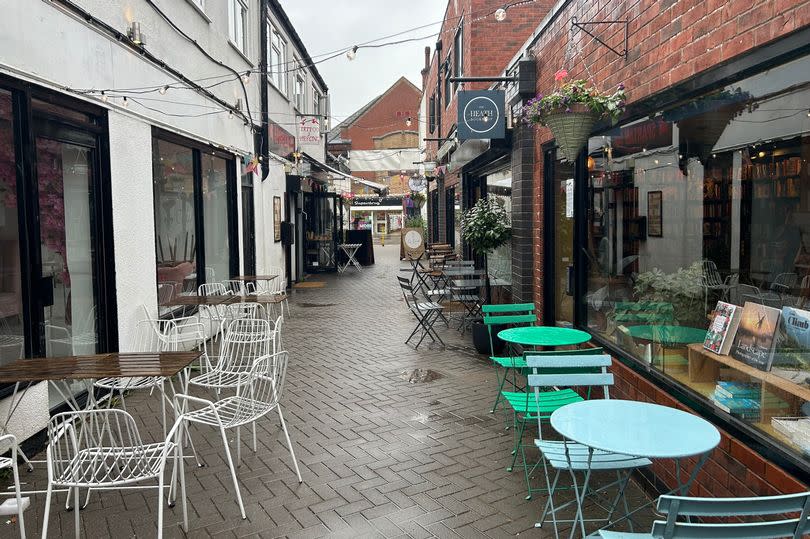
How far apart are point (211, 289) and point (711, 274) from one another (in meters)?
6.83

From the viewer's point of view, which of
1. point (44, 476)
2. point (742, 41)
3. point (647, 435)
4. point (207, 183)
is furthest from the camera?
point (207, 183)

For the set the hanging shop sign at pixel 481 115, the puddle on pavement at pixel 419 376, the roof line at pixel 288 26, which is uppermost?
the roof line at pixel 288 26

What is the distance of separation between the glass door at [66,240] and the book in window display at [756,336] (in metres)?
4.68

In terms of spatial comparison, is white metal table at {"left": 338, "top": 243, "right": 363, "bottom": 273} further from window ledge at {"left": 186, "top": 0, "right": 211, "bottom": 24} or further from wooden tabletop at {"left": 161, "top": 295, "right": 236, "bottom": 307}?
wooden tabletop at {"left": 161, "top": 295, "right": 236, "bottom": 307}

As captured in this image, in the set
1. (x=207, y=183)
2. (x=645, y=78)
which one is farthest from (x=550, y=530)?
(x=207, y=183)

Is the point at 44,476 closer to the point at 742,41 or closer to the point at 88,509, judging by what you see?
the point at 88,509

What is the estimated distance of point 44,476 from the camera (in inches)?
164

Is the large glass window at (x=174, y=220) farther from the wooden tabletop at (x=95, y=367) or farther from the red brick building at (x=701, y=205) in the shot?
the red brick building at (x=701, y=205)

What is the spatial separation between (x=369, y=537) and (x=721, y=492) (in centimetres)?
181

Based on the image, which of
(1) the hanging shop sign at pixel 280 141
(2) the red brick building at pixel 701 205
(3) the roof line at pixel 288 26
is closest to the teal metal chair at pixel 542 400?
(2) the red brick building at pixel 701 205

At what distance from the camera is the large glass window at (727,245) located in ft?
9.78

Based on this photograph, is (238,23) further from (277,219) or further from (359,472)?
(359,472)

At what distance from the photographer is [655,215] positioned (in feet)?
14.9

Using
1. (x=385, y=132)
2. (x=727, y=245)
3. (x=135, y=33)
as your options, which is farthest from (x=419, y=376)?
(x=385, y=132)
